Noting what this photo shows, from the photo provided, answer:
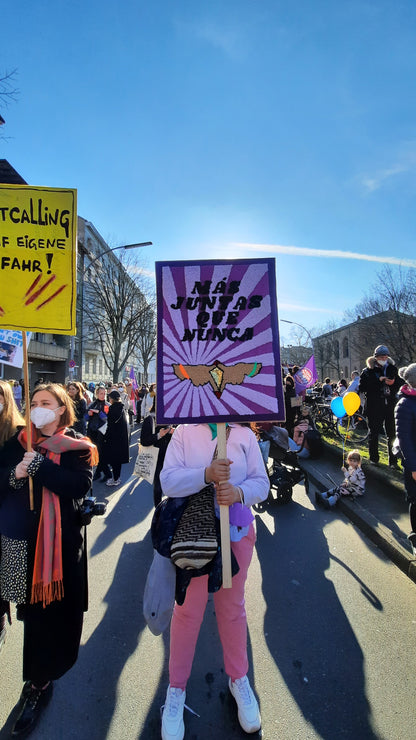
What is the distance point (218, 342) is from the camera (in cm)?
236

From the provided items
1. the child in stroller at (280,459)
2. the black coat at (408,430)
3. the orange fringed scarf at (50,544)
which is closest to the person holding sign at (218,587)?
the orange fringed scarf at (50,544)

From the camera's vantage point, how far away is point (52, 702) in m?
2.32

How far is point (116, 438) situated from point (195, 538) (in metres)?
5.69

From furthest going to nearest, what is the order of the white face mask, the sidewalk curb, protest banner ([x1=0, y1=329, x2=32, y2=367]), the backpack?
1. the backpack
2. protest banner ([x1=0, y1=329, x2=32, y2=367])
3. the sidewalk curb
4. the white face mask

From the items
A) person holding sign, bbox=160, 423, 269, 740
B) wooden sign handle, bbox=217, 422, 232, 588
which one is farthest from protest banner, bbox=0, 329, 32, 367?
wooden sign handle, bbox=217, 422, 232, 588

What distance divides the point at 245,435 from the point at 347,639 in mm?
1846

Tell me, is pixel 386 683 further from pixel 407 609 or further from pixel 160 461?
pixel 160 461

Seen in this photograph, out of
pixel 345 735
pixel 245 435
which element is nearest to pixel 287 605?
pixel 345 735

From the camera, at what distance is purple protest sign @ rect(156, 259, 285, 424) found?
7.47 feet

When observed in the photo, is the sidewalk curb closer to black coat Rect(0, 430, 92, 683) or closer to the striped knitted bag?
the striped knitted bag

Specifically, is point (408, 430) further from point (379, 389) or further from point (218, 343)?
point (379, 389)

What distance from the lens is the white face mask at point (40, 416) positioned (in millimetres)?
2438

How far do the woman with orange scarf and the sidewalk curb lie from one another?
126 inches

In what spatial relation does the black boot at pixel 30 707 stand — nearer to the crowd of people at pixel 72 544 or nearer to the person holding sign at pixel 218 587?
the crowd of people at pixel 72 544
